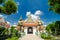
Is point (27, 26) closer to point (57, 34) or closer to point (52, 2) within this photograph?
point (57, 34)

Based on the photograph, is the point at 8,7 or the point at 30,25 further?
the point at 30,25

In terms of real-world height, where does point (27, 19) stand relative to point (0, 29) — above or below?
above

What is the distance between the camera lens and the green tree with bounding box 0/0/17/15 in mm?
12555

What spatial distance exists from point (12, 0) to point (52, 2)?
3576 mm

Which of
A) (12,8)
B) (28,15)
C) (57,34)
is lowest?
(57,34)

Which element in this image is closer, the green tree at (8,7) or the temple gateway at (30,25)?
the green tree at (8,7)

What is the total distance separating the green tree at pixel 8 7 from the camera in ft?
41.2

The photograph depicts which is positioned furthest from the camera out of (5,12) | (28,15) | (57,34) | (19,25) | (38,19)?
(28,15)

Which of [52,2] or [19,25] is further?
[19,25]

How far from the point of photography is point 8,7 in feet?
41.4

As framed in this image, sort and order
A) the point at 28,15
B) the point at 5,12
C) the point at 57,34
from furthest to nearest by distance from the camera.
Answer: the point at 28,15 → the point at 57,34 → the point at 5,12

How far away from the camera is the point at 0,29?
15.0m

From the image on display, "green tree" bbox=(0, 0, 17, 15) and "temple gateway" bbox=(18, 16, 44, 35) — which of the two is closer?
"green tree" bbox=(0, 0, 17, 15)

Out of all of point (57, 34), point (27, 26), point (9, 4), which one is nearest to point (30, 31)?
point (27, 26)
